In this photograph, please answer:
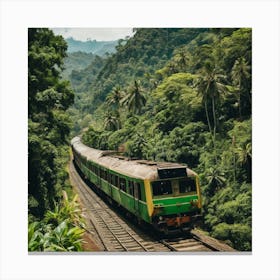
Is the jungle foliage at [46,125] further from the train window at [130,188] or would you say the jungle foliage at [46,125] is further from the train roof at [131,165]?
the train window at [130,188]

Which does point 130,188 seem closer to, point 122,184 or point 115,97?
point 122,184

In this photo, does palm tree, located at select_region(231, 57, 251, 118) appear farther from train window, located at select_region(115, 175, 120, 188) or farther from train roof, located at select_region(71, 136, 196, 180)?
train window, located at select_region(115, 175, 120, 188)

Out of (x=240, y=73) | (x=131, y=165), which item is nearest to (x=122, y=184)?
(x=131, y=165)

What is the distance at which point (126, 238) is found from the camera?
11.4 meters

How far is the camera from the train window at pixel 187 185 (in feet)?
36.1

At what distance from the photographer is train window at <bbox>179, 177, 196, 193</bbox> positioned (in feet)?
36.1

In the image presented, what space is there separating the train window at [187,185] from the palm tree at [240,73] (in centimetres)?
213

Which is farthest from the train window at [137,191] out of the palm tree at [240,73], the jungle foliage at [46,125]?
the palm tree at [240,73]

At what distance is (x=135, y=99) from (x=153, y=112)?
659mm

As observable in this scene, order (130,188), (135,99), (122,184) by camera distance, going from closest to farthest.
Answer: (130,188) < (135,99) < (122,184)
